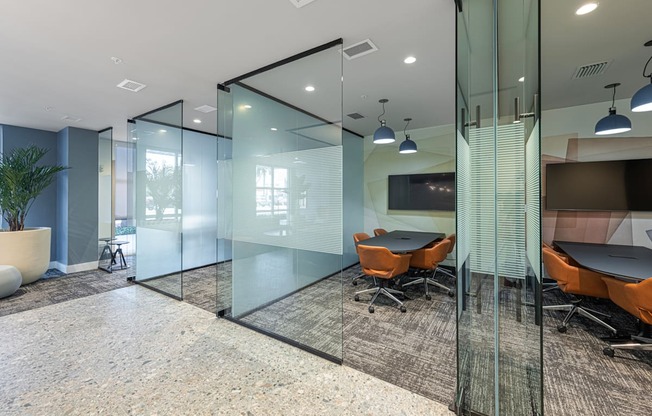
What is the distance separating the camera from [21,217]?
4785 mm

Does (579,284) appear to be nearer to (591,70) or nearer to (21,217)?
(591,70)

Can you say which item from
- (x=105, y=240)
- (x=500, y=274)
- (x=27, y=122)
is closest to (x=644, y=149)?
(x=500, y=274)

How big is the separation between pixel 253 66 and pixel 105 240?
17.7 ft

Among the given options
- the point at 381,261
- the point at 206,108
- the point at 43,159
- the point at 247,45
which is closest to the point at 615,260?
the point at 381,261

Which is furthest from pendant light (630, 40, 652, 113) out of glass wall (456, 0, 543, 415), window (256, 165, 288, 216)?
window (256, 165, 288, 216)

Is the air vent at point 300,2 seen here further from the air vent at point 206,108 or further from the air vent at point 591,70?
the air vent at point 591,70

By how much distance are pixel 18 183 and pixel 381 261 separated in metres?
6.14

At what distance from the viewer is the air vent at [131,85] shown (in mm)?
3465

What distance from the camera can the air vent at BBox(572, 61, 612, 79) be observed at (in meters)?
3.10

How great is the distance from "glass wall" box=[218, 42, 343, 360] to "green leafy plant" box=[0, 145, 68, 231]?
158 inches

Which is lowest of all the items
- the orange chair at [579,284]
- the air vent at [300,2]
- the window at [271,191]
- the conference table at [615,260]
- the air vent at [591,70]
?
the orange chair at [579,284]

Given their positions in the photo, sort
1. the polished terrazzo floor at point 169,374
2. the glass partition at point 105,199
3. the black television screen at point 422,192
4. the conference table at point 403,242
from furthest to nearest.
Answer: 1. the glass partition at point 105,199
2. the black television screen at point 422,192
3. the conference table at point 403,242
4. the polished terrazzo floor at point 169,374

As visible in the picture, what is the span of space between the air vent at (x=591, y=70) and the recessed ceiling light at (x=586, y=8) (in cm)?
125

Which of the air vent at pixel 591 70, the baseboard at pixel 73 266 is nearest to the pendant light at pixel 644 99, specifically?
the air vent at pixel 591 70
